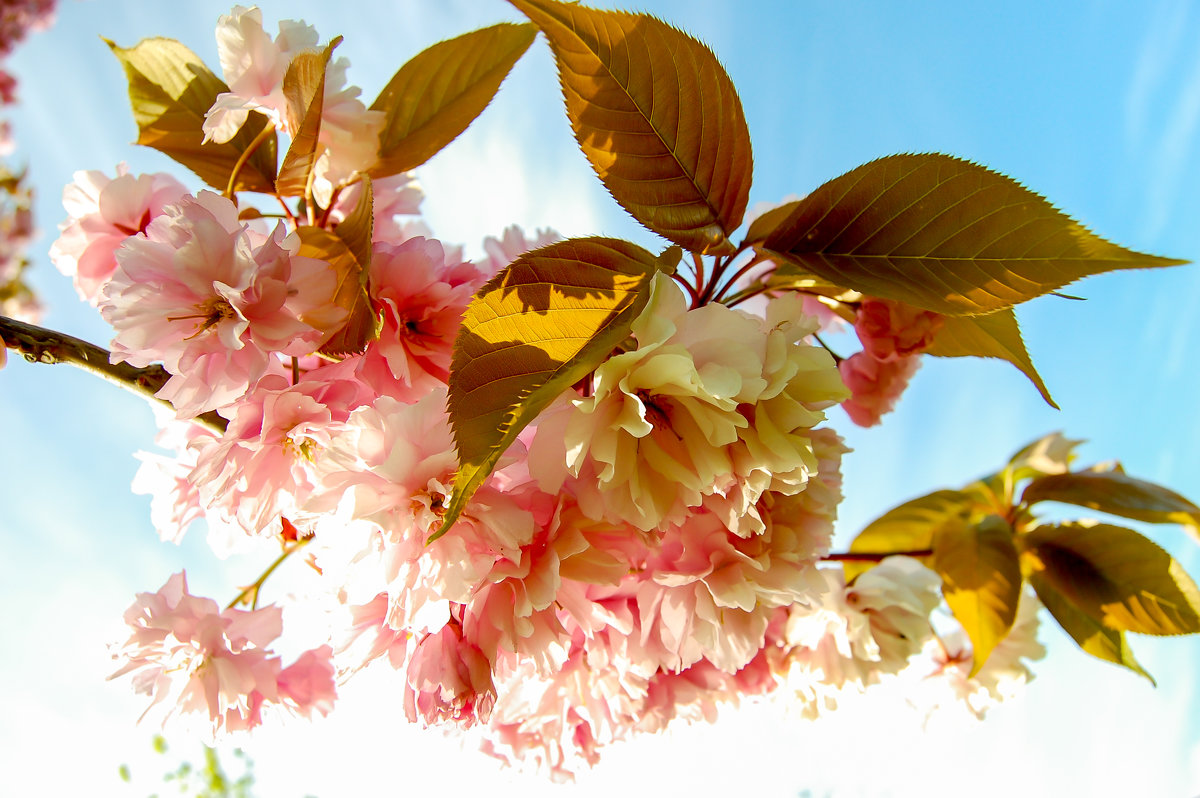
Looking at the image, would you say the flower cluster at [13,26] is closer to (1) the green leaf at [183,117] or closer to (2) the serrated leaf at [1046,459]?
(1) the green leaf at [183,117]

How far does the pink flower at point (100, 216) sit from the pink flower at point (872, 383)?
691 mm

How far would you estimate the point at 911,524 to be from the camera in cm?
90

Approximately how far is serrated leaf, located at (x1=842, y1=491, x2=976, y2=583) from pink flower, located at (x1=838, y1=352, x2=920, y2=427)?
179 millimetres

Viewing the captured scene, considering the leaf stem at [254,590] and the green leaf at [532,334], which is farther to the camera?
the leaf stem at [254,590]

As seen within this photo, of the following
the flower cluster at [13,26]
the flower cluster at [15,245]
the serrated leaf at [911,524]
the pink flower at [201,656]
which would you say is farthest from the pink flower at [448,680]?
the flower cluster at [13,26]

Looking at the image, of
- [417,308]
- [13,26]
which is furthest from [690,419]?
[13,26]

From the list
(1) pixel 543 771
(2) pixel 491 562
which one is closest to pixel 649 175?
(2) pixel 491 562

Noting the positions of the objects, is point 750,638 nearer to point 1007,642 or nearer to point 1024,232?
point 1024,232

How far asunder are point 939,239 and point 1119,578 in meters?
0.63

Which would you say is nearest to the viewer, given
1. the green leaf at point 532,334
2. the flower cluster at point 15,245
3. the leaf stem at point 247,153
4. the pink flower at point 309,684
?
the green leaf at point 532,334

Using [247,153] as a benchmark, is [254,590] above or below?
below

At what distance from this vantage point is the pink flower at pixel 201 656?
58cm

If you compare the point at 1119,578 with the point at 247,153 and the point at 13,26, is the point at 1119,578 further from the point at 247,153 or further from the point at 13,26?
the point at 13,26

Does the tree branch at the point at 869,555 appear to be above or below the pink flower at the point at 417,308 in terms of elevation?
below
